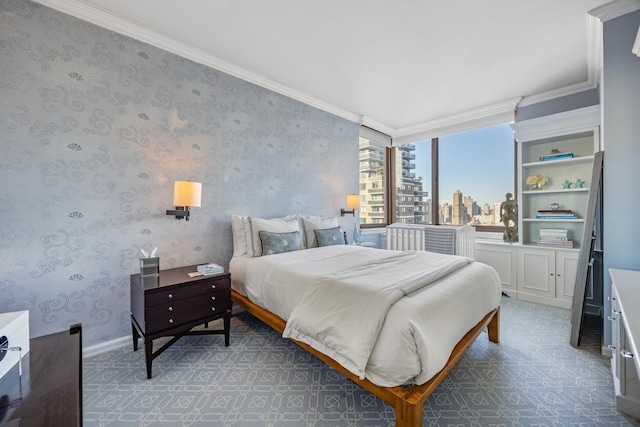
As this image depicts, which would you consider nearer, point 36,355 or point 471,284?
point 36,355

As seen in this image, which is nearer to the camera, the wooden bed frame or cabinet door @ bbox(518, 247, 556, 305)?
the wooden bed frame

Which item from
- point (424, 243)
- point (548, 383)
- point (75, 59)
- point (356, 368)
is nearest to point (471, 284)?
point (548, 383)

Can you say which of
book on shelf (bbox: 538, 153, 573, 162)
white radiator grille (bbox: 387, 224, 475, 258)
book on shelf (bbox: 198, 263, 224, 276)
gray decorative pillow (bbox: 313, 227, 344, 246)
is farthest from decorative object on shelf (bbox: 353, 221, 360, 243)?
book on shelf (bbox: 538, 153, 573, 162)

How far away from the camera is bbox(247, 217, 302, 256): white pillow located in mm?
2773

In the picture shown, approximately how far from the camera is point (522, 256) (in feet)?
11.3

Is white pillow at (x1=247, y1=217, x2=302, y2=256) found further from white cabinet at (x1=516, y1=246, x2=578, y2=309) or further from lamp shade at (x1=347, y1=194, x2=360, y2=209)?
white cabinet at (x1=516, y1=246, x2=578, y2=309)

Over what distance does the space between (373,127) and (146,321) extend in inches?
171

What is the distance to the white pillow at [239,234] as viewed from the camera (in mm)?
2799

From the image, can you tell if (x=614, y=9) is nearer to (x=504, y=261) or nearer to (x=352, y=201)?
(x=504, y=261)

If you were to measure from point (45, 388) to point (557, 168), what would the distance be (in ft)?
16.3

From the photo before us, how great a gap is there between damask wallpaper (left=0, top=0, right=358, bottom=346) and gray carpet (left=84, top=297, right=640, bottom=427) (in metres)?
0.70

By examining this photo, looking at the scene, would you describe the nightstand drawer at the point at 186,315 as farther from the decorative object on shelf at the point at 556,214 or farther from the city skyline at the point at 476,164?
the city skyline at the point at 476,164

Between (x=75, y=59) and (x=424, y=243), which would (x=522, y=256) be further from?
(x=75, y=59)

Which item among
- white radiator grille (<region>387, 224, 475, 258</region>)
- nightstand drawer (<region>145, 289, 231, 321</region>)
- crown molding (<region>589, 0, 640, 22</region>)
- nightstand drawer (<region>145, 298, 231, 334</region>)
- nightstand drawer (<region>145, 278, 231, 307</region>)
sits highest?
crown molding (<region>589, 0, 640, 22</region>)
